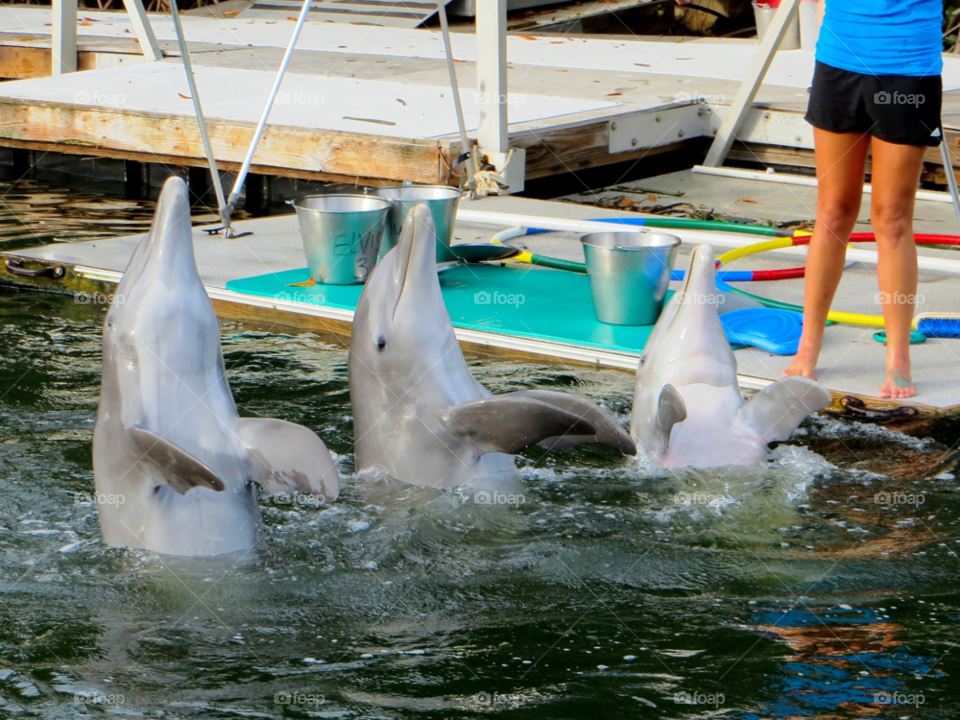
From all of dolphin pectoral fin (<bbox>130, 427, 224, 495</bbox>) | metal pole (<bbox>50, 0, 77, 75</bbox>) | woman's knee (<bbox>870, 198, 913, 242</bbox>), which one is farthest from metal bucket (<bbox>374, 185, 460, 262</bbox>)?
metal pole (<bbox>50, 0, 77, 75</bbox>)

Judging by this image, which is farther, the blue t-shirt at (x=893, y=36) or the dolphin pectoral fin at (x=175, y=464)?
the blue t-shirt at (x=893, y=36)

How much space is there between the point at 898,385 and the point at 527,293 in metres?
2.17

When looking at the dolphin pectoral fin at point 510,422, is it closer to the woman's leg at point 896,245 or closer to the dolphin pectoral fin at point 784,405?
the dolphin pectoral fin at point 784,405

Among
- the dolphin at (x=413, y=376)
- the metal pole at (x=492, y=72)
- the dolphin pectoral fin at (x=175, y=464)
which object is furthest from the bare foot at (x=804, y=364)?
the metal pole at (x=492, y=72)

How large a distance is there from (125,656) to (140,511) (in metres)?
0.47

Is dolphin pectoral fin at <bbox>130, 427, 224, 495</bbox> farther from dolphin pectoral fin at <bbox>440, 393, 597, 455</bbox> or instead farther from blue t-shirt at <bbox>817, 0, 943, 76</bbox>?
blue t-shirt at <bbox>817, 0, 943, 76</bbox>

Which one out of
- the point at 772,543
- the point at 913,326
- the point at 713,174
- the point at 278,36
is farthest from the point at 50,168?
the point at 772,543

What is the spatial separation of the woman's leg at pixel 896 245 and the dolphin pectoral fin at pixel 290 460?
8.24 ft

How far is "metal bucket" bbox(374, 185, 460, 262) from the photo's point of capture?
6.33 metres

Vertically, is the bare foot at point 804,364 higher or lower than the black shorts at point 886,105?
lower

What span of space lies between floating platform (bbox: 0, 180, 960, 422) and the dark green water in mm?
581

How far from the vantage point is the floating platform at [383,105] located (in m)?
8.49

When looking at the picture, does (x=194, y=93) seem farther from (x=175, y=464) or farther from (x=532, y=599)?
(x=532, y=599)

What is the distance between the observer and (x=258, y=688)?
3.18 meters
